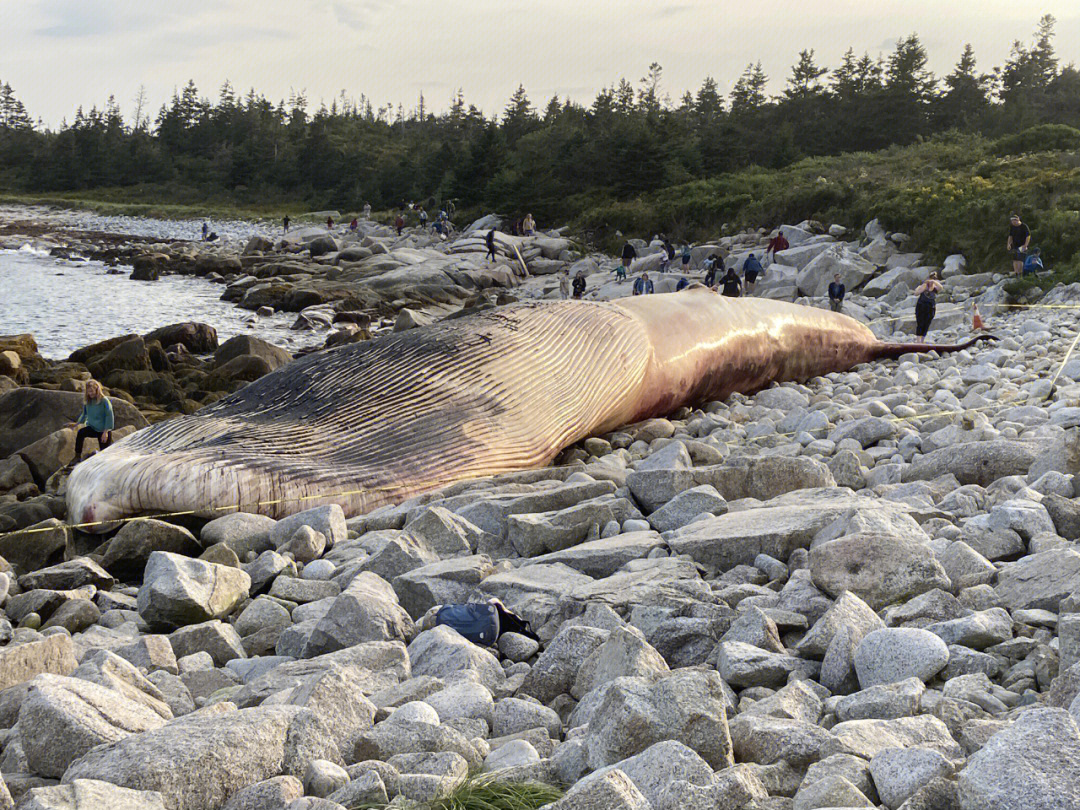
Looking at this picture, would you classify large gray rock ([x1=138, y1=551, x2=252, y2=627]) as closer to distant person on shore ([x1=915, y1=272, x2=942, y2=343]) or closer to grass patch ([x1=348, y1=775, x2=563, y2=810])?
grass patch ([x1=348, y1=775, x2=563, y2=810])

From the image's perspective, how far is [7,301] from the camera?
31.6 meters

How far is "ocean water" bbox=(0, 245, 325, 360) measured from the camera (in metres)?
24.7

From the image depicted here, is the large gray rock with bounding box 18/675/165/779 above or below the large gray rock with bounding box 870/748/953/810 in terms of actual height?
below

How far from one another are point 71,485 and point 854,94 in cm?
6377

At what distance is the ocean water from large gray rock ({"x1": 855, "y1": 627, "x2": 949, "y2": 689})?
790 inches

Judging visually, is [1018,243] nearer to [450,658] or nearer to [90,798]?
[450,658]

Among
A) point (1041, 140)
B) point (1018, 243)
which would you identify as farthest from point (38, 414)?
point (1041, 140)

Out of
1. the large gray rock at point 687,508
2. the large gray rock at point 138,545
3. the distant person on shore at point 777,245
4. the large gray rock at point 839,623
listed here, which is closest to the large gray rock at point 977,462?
the large gray rock at point 687,508

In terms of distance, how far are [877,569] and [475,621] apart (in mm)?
1697

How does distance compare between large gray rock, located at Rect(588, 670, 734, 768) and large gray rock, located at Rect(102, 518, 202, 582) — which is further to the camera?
large gray rock, located at Rect(102, 518, 202, 582)

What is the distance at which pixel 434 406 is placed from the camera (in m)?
8.74

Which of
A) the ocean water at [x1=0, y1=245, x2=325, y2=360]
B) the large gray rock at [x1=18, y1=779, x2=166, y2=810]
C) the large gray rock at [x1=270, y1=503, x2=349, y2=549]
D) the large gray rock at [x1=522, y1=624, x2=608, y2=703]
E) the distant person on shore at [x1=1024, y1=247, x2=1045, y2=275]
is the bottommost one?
the ocean water at [x1=0, y1=245, x2=325, y2=360]

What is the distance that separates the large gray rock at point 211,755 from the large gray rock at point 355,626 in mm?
1302

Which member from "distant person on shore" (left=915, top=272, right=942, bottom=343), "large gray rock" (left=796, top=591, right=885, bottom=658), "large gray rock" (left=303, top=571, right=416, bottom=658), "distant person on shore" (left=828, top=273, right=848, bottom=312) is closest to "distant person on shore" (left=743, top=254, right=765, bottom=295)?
"distant person on shore" (left=828, top=273, right=848, bottom=312)
